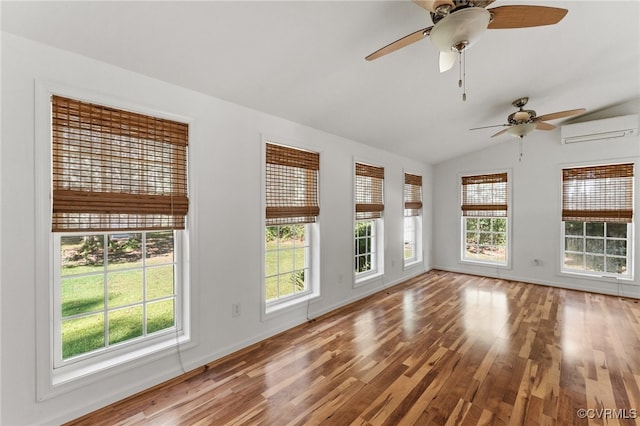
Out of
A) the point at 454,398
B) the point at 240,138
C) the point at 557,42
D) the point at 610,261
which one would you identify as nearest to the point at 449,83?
the point at 557,42

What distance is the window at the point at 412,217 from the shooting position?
549 centimetres

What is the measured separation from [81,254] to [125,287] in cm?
39

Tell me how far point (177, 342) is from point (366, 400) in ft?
5.17

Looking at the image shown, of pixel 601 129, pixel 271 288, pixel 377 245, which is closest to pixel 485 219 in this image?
pixel 601 129

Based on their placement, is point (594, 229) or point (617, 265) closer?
point (617, 265)

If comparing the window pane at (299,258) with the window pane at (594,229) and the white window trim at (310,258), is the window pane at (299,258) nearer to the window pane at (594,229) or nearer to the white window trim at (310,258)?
the white window trim at (310,258)

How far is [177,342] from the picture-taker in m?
2.35

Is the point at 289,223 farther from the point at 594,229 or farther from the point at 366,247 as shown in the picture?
the point at 594,229

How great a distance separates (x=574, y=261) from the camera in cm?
494

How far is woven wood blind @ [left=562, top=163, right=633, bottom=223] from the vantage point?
4449 mm

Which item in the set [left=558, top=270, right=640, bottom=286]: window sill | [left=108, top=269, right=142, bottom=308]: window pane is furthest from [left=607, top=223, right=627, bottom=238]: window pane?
[left=108, top=269, right=142, bottom=308]: window pane

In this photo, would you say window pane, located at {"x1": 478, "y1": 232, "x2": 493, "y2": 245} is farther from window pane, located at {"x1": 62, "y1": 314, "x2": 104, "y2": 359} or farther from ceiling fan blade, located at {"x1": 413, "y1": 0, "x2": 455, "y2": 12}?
window pane, located at {"x1": 62, "y1": 314, "x2": 104, "y2": 359}

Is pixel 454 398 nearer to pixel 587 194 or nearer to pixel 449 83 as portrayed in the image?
pixel 449 83

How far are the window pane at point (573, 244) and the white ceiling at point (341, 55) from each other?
236cm
